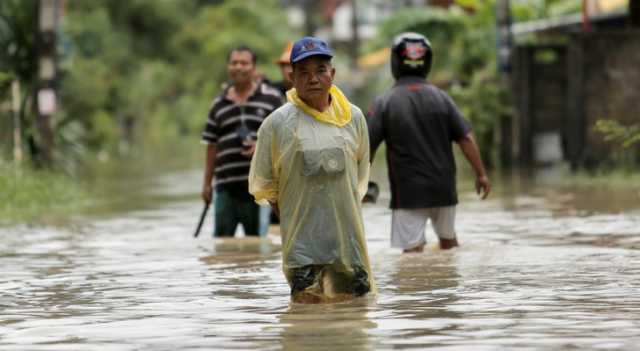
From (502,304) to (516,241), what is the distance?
5.01m

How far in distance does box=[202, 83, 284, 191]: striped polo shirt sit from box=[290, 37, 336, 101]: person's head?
4511 millimetres

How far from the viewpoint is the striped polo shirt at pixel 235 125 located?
14.4 metres

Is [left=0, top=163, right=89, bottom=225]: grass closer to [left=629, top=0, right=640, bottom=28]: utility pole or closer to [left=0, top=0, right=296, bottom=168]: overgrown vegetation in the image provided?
[left=629, top=0, right=640, bottom=28]: utility pole

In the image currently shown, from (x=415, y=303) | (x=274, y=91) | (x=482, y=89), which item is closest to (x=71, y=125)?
(x=482, y=89)

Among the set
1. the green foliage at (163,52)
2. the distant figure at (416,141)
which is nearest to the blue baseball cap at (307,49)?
the distant figure at (416,141)

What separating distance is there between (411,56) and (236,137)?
2174 millimetres

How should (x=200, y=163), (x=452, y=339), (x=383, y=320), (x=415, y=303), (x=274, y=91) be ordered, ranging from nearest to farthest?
(x=452, y=339) < (x=383, y=320) < (x=415, y=303) < (x=274, y=91) < (x=200, y=163)

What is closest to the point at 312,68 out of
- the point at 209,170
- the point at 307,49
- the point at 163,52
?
the point at 307,49

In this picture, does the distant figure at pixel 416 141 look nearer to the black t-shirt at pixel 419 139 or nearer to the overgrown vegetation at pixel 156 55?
the black t-shirt at pixel 419 139

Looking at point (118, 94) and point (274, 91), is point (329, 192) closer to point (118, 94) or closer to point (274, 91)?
point (274, 91)

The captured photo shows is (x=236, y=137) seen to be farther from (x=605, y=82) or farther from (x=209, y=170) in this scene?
(x=605, y=82)

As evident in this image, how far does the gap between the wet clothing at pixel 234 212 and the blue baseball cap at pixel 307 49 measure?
15.5 ft

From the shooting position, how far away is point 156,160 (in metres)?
45.1

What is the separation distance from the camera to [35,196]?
2178cm
